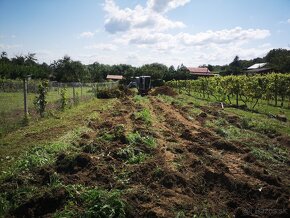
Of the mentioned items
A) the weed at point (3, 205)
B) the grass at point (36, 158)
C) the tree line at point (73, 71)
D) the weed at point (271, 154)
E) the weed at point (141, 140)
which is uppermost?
the tree line at point (73, 71)

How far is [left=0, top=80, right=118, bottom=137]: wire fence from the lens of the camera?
13.8 m

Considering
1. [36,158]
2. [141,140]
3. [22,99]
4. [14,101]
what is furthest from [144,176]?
[22,99]

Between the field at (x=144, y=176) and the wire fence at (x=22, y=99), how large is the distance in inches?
133

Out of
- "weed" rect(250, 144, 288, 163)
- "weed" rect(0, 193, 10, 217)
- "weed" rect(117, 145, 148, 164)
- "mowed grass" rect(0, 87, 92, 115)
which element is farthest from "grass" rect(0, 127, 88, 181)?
"mowed grass" rect(0, 87, 92, 115)

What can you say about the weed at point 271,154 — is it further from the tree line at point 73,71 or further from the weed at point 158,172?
the tree line at point 73,71

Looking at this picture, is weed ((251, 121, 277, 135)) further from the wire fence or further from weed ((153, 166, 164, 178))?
the wire fence

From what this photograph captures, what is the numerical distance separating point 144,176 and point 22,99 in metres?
20.8

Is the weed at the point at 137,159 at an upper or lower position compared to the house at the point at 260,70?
lower

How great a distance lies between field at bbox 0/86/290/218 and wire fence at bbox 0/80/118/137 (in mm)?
3390

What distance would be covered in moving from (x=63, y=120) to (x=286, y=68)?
49.6 m


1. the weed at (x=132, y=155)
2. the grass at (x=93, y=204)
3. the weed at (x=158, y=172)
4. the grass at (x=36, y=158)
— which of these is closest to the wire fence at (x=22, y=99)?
the grass at (x=36, y=158)

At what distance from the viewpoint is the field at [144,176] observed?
16.5 feet

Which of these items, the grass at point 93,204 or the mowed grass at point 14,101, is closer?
the grass at point 93,204

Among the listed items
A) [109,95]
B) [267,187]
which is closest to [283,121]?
[267,187]
